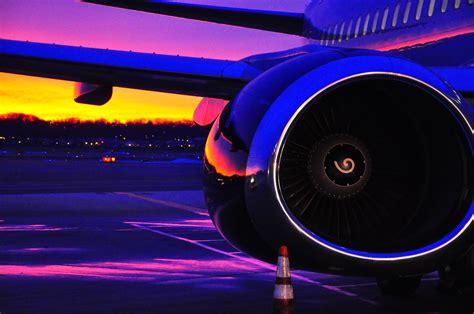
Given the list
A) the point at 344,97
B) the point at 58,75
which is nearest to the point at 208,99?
the point at 58,75

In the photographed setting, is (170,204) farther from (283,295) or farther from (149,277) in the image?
(283,295)

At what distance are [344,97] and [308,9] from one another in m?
10.5

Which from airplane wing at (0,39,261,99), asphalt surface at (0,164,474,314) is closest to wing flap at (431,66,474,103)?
asphalt surface at (0,164,474,314)

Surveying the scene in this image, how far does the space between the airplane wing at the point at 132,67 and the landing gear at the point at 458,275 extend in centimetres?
253

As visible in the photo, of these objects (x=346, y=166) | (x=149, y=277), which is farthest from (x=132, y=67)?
(x=346, y=166)

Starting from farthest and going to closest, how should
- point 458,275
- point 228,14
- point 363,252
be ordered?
point 228,14 < point 458,275 < point 363,252

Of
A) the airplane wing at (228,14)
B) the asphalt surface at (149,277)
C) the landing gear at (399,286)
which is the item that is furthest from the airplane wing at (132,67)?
the airplane wing at (228,14)

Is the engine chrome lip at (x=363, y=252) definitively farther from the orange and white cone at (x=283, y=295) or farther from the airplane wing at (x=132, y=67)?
the airplane wing at (x=132, y=67)

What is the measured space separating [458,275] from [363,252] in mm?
2649

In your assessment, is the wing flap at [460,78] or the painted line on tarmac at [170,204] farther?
the painted line on tarmac at [170,204]

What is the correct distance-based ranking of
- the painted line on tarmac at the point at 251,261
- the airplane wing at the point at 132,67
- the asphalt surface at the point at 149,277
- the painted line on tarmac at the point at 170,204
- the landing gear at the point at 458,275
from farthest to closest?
the painted line on tarmac at the point at 170,204, the airplane wing at the point at 132,67, the painted line on tarmac at the point at 251,261, the asphalt surface at the point at 149,277, the landing gear at the point at 458,275

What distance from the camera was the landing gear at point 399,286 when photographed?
9398mm

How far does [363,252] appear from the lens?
647cm

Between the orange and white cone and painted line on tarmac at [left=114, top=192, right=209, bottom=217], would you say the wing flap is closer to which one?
the orange and white cone
